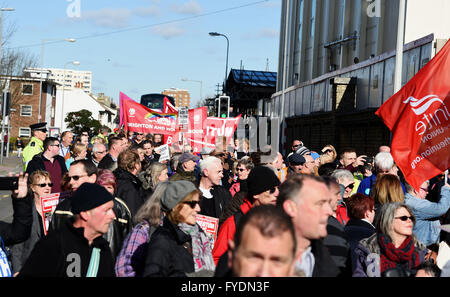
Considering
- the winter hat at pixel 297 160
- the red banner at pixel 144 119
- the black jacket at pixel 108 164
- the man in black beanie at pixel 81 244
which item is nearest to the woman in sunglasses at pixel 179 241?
the man in black beanie at pixel 81 244

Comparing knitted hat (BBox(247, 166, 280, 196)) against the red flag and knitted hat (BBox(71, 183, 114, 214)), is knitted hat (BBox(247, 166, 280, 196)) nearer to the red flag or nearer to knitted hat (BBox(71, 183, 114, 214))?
knitted hat (BBox(71, 183, 114, 214))

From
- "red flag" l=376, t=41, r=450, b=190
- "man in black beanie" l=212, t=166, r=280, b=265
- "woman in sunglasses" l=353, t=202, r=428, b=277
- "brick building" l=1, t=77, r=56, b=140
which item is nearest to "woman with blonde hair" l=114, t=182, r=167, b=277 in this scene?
"man in black beanie" l=212, t=166, r=280, b=265

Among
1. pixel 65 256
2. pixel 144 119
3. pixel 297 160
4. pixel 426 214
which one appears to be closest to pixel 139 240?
pixel 65 256

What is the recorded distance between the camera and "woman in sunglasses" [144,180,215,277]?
3.89 m

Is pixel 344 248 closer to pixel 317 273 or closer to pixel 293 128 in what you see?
pixel 317 273

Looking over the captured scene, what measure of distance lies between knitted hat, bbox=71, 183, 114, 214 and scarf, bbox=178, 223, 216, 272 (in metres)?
0.64

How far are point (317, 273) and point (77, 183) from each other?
3.48 m

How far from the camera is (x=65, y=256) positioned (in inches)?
149

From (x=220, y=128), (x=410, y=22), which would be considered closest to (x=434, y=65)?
(x=220, y=128)

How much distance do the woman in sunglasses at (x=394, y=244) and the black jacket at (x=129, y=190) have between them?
9.33 feet

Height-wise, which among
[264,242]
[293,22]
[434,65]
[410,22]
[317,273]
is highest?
[293,22]

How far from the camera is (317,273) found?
3488 mm

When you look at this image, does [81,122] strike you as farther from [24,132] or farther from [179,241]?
[179,241]
